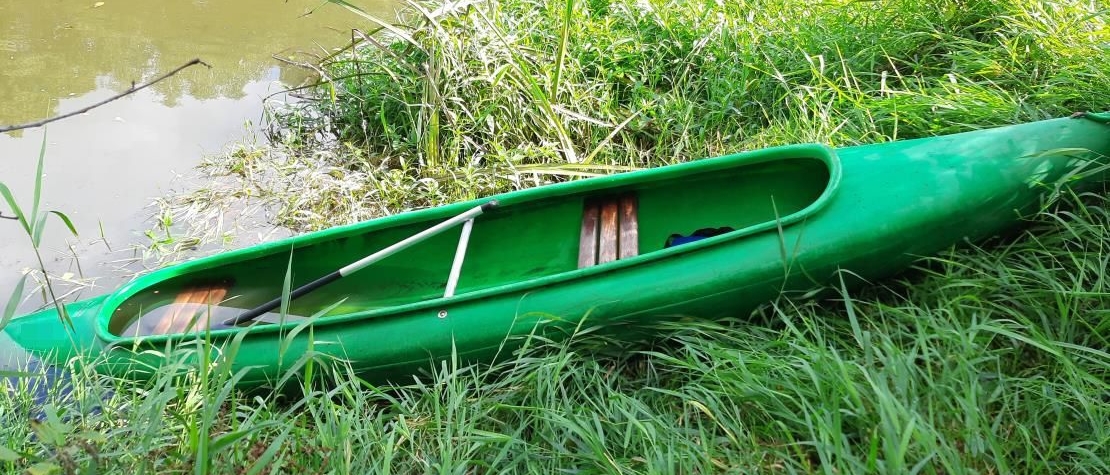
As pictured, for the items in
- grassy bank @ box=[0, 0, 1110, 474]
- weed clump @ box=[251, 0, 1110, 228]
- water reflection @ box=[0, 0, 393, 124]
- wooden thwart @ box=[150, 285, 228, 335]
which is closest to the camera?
grassy bank @ box=[0, 0, 1110, 474]

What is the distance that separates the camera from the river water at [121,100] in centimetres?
335

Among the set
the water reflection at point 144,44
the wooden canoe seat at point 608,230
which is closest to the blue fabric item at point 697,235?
the wooden canoe seat at point 608,230

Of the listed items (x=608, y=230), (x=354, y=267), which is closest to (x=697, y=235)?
(x=608, y=230)

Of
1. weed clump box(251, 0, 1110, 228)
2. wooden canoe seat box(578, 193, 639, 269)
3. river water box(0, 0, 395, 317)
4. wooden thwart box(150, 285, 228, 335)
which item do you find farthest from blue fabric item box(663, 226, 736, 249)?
river water box(0, 0, 395, 317)

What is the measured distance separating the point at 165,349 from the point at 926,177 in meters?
2.37

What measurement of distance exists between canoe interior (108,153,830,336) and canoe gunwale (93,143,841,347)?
1.5 inches

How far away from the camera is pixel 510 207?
9.46 ft

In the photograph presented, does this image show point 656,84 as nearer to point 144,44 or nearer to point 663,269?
point 663,269

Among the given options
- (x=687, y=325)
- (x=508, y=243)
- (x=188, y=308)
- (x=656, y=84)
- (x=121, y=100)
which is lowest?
(x=687, y=325)

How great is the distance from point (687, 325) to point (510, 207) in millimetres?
895

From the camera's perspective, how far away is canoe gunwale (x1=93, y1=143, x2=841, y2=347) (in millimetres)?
2270

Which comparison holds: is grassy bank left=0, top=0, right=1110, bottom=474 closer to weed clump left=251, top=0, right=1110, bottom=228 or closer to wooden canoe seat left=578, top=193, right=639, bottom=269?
weed clump left=251, top=0, right=1110, bottom=228

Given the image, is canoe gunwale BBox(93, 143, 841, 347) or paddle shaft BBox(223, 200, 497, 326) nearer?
canoe gunwale BBox(93, 143, 841, 347)

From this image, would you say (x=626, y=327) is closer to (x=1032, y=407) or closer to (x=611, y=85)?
(x=1032, y=407)
